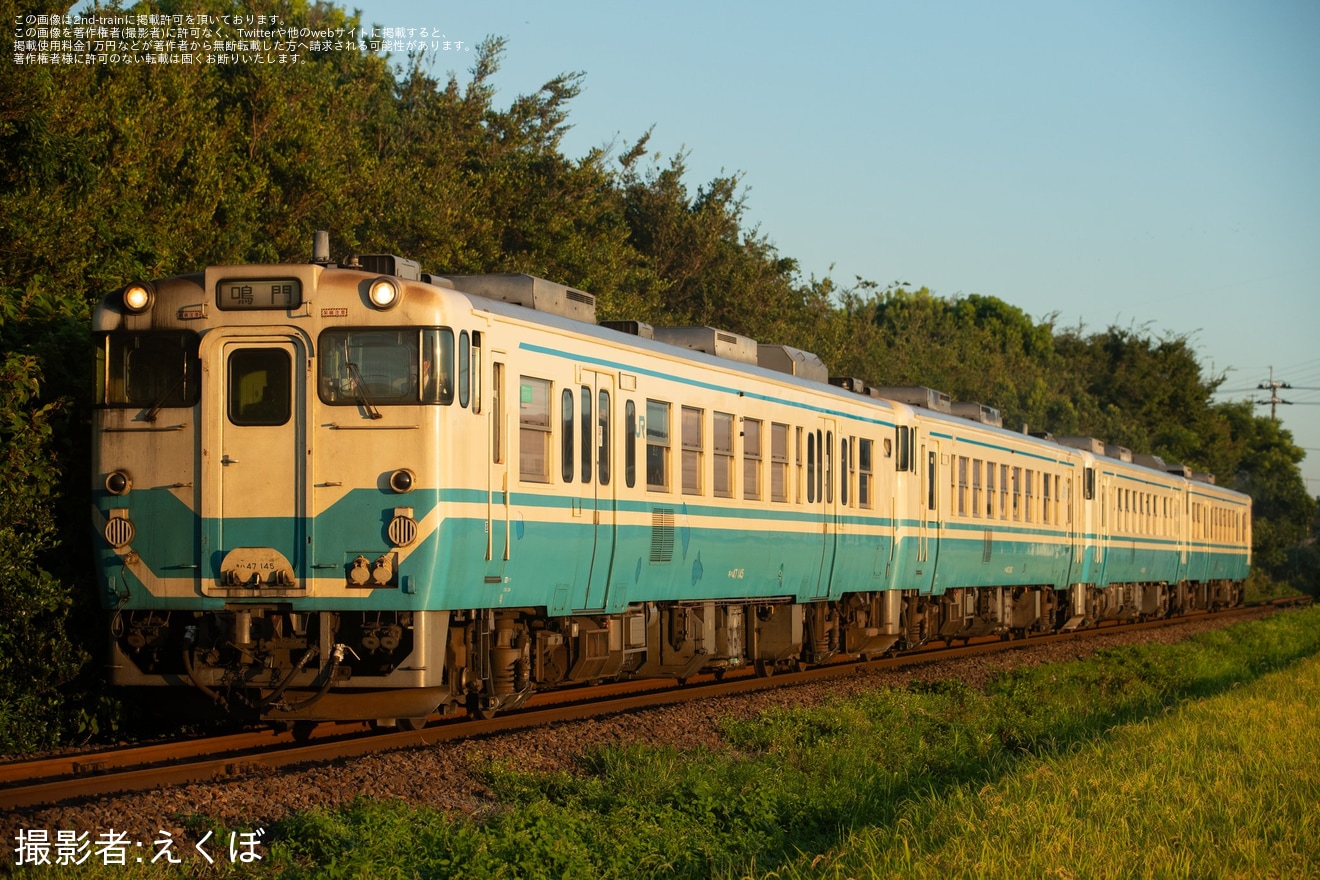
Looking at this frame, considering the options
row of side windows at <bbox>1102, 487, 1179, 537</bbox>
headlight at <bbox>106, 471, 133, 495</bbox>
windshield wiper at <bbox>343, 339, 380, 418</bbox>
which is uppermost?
windshield wiper at <bbox>343, 339, 380, 418</bbox>

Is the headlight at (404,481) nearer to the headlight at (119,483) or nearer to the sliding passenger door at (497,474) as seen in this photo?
the sliding passenger door at (497,474)

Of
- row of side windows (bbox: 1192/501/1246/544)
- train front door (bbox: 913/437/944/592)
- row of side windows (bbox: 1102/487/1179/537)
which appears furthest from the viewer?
row of side windows (bbox: 1192/501/1246/544)

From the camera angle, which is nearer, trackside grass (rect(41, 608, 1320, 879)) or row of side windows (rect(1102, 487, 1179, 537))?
trackside grass (rect(41, 608, 1320, 879))

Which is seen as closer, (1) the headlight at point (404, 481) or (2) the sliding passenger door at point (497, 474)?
(1) the headlight at point (404, 481)

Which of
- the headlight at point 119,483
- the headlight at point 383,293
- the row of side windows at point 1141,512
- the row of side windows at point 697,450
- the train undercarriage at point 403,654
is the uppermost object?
the headlight at point 383,293

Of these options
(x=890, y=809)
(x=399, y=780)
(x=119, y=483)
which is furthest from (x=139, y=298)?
(x=890, y=809)

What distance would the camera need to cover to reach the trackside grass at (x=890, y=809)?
6.89m

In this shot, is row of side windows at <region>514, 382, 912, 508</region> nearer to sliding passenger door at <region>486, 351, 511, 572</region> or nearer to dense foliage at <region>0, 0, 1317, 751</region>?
sliding passenger door at <region>486, 351, 511, 572</region>

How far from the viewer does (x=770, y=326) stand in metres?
42.8

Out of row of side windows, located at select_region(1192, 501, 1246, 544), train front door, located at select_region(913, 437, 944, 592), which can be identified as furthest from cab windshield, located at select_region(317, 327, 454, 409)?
row of side windows, located at select_region(1192, 501, 1246, 544)

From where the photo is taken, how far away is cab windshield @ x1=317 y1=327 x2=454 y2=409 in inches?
402

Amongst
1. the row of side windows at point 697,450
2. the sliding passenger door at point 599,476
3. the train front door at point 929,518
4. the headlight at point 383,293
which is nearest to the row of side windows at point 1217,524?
the train front door at point 929,518

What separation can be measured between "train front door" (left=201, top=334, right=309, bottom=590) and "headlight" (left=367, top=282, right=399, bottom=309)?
0.62 metres

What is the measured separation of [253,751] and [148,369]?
2.70m
